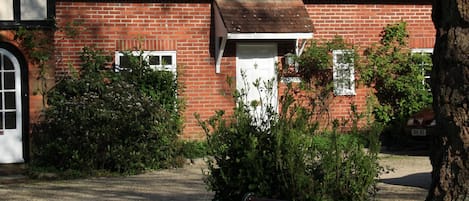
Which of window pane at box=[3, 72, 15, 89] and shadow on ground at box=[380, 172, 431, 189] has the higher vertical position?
window pane at box=[3, 72, 15, 89]

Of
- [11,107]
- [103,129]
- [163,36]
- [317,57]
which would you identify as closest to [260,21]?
[317,57]

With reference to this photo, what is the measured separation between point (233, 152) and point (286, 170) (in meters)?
0.66

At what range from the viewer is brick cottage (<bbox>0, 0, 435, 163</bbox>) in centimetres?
1594

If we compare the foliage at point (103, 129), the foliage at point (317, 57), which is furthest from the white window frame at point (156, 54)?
the foliage at point (317, 57)

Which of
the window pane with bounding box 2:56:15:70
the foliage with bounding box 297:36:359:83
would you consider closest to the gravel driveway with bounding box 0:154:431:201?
the window pane with bounding box 2:56:15:70

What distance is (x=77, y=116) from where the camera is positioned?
565 inches

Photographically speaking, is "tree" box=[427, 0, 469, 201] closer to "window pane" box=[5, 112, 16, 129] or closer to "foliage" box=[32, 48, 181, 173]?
"foliage" box=[32, 48, 181, 173]

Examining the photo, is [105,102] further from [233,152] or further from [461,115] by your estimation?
[461,115]

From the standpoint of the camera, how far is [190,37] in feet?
55.7

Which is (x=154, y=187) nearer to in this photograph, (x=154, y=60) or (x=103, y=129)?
(x=103, y=129)

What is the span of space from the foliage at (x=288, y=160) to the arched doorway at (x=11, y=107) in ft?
27.8

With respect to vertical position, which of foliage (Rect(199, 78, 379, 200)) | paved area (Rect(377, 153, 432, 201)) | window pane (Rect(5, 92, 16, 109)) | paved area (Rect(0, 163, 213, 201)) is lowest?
paved area (Rect(0, 163, 213, 201))

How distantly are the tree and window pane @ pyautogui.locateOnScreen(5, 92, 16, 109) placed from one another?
1127 centimetres

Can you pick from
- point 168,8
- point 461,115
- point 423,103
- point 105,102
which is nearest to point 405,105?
point 423,103
